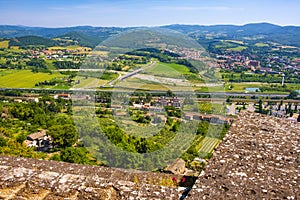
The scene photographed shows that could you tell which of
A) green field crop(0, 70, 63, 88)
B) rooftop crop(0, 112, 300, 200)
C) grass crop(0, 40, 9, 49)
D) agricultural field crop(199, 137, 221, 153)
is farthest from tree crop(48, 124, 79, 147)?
Answer: grass crop(0, 40, 9, 49)

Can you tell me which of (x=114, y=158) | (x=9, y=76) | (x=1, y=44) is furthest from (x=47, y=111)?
(x=1, y=44)

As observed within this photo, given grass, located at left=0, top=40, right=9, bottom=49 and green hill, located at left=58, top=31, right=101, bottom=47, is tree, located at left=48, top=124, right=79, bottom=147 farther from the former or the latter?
grass, located at left=0, top=40, right=9, bottom=49

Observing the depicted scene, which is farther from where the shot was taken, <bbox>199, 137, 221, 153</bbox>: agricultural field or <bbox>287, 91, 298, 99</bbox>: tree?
<bbox>287, 91, 298, 99</bbox>: tree

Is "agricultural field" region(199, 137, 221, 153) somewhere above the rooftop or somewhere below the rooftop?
below

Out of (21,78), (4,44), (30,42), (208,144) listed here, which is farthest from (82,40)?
(208,144)

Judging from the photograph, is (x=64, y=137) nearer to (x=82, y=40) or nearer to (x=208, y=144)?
(x=208, y=144)

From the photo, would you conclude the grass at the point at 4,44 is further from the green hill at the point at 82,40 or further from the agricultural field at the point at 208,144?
the agricultural field at the point at 208,144
